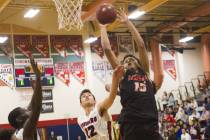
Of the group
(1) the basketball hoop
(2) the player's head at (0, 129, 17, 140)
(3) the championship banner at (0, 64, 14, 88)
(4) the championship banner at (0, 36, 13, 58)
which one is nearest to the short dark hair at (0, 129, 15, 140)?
A: (2) the player's head at (0, 129, 17, 140)

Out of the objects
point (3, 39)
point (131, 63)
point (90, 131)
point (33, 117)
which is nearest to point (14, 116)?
point (33, 117)

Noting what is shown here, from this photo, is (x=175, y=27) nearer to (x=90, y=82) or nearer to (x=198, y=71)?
(x=198, y=71)

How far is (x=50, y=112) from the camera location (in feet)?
55.2

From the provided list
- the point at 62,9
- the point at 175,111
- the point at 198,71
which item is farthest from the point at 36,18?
the point at 198,71

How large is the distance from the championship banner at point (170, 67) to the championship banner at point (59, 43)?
550 centimetres

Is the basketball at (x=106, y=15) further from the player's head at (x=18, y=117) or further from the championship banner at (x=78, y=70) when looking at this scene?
the championship banner at (x=78, y=70)

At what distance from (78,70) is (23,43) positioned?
2760 millimetres

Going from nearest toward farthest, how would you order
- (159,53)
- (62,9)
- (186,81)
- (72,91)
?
(62,9), (72,91), (159,53), (186,81)

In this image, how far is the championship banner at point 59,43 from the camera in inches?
684

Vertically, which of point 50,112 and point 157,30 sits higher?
point 157,30

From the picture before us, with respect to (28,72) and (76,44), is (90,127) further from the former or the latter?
(76,44)

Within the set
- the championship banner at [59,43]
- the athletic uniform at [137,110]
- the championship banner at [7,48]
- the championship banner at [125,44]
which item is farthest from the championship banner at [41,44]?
A: the athletic uniform at [137,110]

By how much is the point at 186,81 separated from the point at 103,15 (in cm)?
1665

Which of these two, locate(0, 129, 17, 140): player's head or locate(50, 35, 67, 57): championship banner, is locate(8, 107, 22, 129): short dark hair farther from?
locate(50, 35, 67, 57): championship banner
